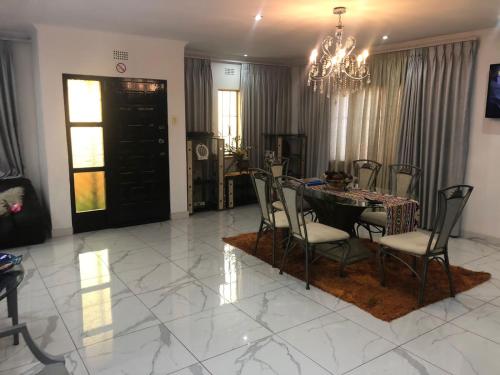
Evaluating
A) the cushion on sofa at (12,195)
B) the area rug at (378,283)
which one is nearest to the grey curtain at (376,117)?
the area rug at (378,283)

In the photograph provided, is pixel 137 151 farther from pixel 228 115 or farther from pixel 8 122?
pixel 228 115

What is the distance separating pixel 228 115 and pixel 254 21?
2819mm

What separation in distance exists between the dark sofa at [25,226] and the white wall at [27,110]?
69 centimetres

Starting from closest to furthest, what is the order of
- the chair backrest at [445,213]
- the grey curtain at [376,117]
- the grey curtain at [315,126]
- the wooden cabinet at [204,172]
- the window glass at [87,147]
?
the chair backrest at [445,213], the window glass at [87,147], the grey curtain at [376,117], the wooden cabinet at [204,172], the grey curtain at [315,126]

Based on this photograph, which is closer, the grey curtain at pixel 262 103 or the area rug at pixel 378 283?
the area rug at pixel 378 283

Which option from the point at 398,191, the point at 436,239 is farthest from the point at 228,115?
the point at 436,239

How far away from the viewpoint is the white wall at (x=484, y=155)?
469 centimetres

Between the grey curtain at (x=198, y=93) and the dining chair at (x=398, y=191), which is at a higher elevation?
the grey curtain at (x=198, y=93)

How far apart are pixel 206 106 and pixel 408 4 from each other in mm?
3596

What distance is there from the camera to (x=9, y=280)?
2383 millimetres

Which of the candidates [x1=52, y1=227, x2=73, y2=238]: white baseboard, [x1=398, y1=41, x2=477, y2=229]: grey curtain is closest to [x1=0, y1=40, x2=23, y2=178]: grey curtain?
[x1=52, y1=227, x2=73, y2=238]: white baseboard

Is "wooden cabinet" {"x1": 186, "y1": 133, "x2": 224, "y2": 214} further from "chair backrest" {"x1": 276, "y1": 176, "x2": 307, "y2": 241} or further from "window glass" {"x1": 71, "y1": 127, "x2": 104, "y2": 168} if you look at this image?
"chair backrest" {"x1": 276, "y1": 176, "x2": 307, "y2": 241}

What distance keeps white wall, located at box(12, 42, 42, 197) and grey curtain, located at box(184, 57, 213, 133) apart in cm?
214

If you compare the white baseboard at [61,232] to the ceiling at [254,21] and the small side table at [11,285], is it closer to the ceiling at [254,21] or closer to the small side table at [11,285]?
the ceiling at [254,21]
